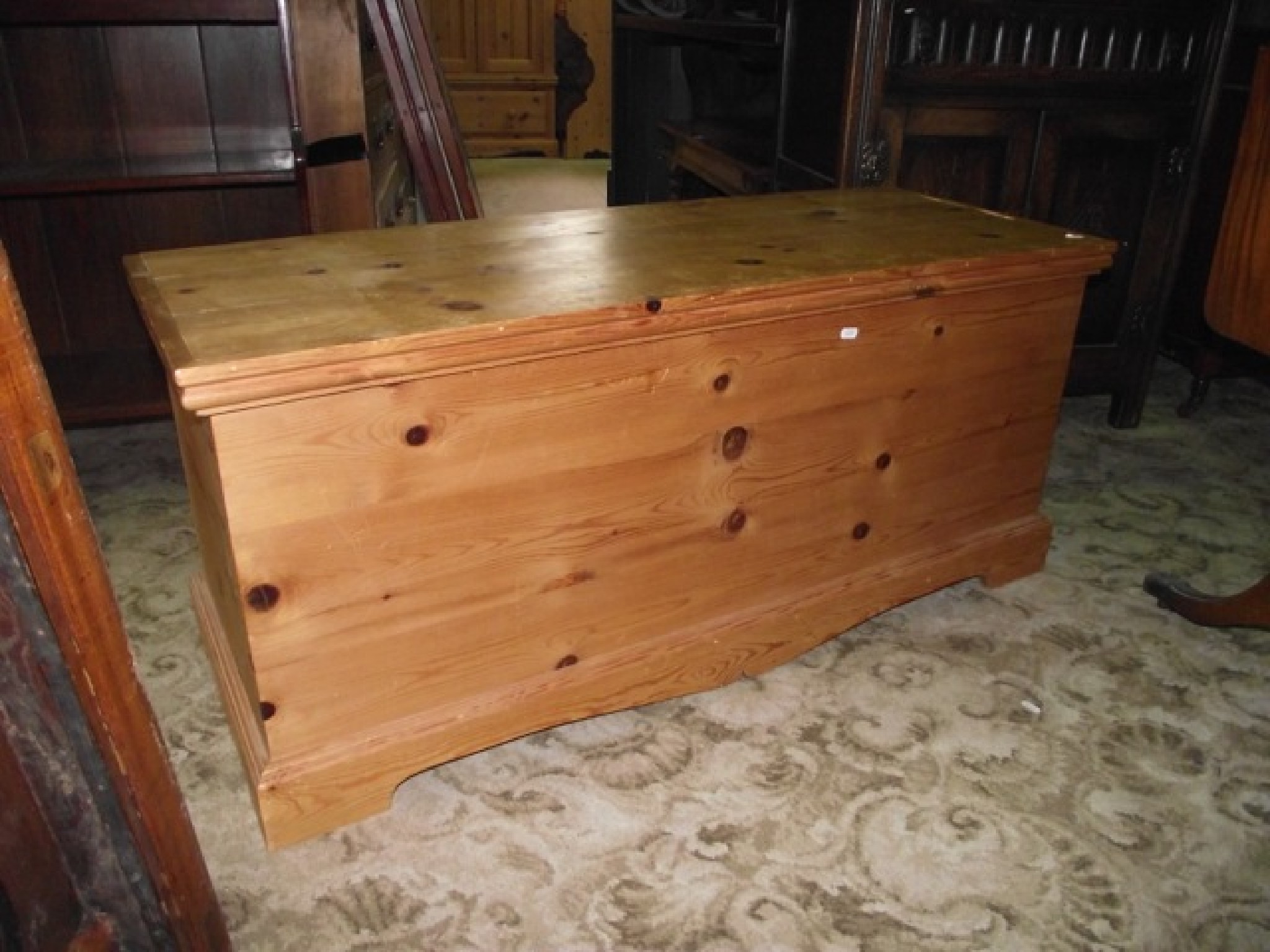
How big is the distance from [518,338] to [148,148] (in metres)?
1.52

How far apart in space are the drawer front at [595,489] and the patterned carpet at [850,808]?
0.14 m

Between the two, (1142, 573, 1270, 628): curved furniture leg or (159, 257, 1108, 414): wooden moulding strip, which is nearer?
(159, 257, 1108, 414): wooden moulding strip

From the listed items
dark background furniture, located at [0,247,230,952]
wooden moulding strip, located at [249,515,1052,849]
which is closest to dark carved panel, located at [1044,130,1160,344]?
wooden moulding strip, located at [249,515,1052,849]

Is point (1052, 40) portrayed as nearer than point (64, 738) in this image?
No

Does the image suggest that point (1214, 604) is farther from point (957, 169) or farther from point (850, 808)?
point (957, 169)

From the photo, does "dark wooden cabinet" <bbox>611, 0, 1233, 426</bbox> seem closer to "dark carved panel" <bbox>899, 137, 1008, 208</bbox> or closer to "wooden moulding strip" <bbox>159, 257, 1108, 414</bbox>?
"dark carved panel" <bbox>899, 137, 1008, 208</bbox>

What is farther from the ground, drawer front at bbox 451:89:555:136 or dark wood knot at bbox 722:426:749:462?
drawer front at bbox 451:89:555:136

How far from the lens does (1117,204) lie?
217 centimetres

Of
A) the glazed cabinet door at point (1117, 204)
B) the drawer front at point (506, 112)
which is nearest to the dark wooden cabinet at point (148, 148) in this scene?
the glazed cabinet door at point (1117, 204)

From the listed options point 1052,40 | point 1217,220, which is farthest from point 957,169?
point 1217,220

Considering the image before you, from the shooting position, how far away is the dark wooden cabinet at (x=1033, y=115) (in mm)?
1916

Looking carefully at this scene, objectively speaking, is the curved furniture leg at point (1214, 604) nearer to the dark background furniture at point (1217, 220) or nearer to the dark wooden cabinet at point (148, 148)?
the dark background furniture at point (1217, 220)

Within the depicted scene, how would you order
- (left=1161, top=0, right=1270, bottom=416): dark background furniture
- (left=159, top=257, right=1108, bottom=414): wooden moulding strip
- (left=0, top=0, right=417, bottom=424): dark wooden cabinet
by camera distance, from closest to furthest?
(left=159, top=257, right=1108, bottom=414): wooden moulding strip, (left=0, top=0, right=417, bottom=424): dark wooden cabinet, (left=1161, top=0, right=1270, bottom=416): dark background furniture

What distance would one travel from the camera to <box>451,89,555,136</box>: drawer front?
200 inches
